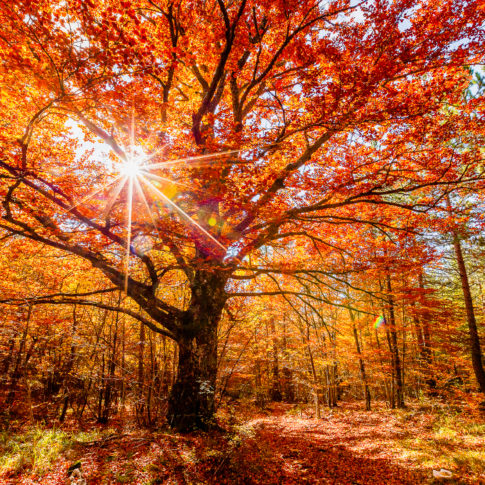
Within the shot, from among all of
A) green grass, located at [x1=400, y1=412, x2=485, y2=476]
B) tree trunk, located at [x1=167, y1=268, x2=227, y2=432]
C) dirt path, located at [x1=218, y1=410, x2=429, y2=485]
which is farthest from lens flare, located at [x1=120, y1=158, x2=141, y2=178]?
green grass, located at [x1=400, y1=412, x2=485, y2=476]

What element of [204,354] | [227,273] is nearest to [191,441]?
[204,354]

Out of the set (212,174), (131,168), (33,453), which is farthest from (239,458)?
(131,168)

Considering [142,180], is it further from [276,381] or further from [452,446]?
[276,381]

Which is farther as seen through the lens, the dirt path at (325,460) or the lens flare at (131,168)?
the lens flare at (131,168)

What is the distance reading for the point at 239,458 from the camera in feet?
16.7

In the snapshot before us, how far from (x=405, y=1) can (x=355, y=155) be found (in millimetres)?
3373

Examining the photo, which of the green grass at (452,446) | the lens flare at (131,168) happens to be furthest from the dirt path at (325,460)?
the lens flare at (131,168)

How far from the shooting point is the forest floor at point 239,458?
4445 millimetres

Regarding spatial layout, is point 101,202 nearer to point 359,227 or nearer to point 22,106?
point 22,106

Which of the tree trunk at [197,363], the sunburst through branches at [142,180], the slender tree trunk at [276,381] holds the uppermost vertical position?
the sunburst through branches at [142,180]

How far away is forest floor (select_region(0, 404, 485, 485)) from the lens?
14.6 ft

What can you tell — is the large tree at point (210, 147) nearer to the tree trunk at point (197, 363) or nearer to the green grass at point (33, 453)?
the tree trunk at point (197, 363)

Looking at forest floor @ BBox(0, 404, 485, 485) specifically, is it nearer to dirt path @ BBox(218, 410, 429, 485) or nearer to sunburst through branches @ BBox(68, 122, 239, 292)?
dirt path @ BBox(218, 410, 429, 485)

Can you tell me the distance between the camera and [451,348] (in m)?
11.8
